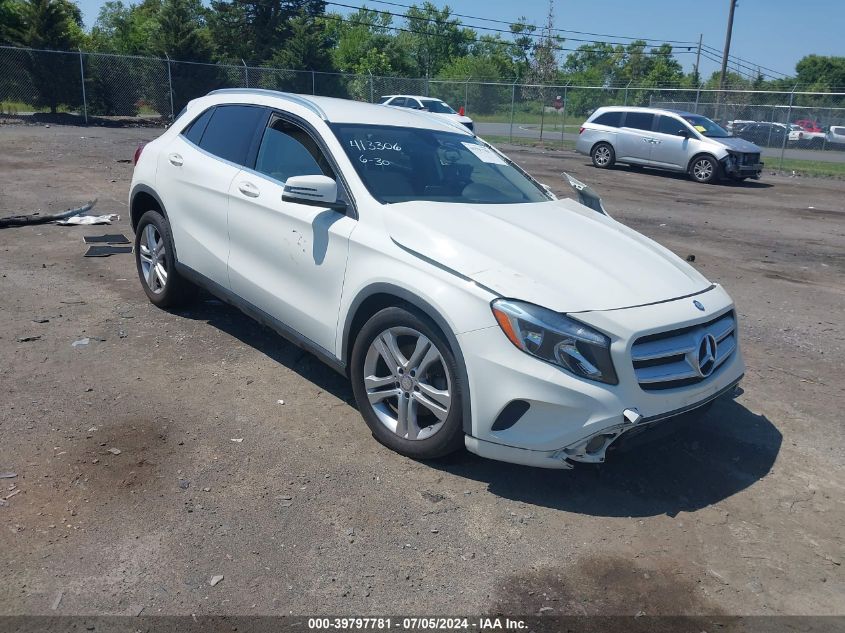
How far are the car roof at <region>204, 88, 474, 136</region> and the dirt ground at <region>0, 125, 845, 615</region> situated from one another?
171 cm

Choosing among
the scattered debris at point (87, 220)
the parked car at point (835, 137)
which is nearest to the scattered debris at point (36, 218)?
the scattered debris at point (87, 220)

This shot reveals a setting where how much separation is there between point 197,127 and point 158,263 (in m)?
1.15

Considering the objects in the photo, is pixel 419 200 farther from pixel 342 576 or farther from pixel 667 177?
pixel 667 177

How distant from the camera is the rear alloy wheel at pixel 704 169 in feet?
61.6

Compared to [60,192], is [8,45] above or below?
above

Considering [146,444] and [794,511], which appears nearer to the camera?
[794,511]

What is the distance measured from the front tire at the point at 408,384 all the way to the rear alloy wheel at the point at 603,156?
61.9ft

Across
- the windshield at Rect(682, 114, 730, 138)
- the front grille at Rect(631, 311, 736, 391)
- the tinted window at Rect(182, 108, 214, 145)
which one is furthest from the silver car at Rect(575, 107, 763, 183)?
the front grille at Rect(631, 311, 736, 391)

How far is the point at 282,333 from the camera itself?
4.80m

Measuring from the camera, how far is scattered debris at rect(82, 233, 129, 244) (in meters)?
8.70

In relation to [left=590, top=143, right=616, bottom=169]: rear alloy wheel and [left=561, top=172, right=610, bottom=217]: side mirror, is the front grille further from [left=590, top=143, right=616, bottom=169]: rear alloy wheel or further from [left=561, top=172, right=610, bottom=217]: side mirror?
[left=590, top=143, right=616, bottom=169]: rear alloy wheel

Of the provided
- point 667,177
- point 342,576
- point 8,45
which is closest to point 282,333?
point 342,576

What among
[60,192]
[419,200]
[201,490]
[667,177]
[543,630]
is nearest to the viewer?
[543,630]

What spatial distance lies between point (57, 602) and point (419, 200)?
2.73 metres
